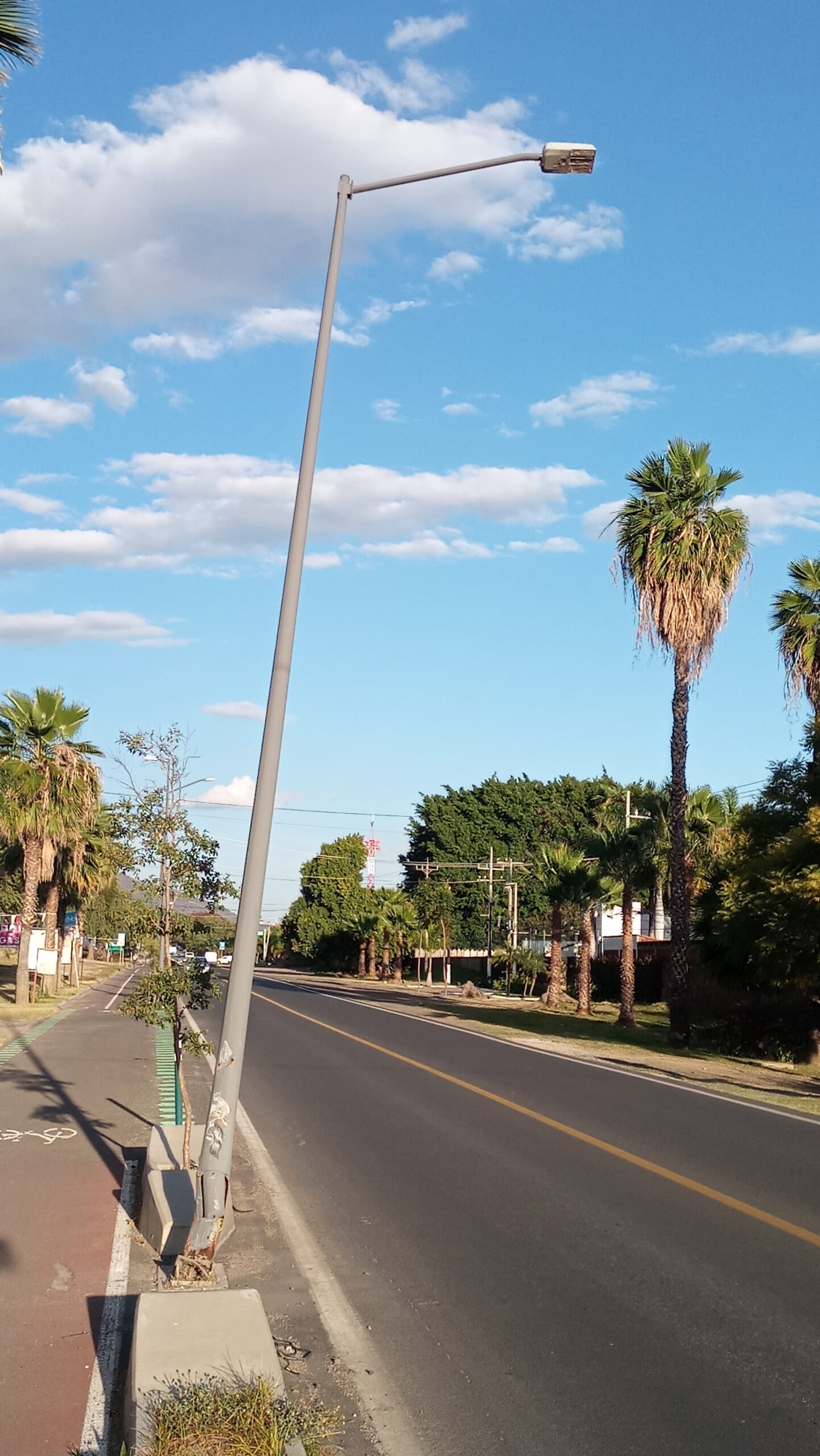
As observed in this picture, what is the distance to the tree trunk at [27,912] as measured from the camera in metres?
35.5

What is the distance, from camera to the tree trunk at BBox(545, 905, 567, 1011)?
1881 inches

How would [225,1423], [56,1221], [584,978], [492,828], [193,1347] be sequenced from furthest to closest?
[492,828] < [584,978] < [56,1221] < [193,1347] < [225,1423]

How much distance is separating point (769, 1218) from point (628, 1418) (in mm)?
4382

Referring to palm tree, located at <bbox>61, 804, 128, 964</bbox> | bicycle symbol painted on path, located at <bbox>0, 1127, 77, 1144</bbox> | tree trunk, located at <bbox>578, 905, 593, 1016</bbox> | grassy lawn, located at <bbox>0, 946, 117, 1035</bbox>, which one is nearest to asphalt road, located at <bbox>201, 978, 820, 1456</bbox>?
bicycle symbol painted on path, located at <bbox>0, 1127, 77, 1144</bbox>

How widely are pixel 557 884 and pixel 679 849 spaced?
18.1 m

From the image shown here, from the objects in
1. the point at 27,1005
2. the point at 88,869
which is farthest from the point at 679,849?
the point at 88,869

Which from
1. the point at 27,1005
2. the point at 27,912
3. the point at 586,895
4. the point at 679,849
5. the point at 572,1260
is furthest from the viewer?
the point at 586,895

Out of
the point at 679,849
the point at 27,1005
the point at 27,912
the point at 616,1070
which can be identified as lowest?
the point at 616,1070

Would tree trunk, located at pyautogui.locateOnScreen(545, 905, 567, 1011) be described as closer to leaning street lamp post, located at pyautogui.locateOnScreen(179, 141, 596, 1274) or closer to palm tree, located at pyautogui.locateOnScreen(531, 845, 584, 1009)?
palm tree, located at pyautogui.locateOnScreen(531, 845, 584, 1009)

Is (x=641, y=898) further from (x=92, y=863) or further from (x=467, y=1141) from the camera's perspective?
(x=467, y=1141)

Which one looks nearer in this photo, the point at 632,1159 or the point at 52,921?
the point at 632,1159

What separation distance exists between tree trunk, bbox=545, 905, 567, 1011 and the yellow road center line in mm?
25597

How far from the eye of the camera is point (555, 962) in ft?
162

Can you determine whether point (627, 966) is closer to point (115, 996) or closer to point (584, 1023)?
point (584, 1023)
